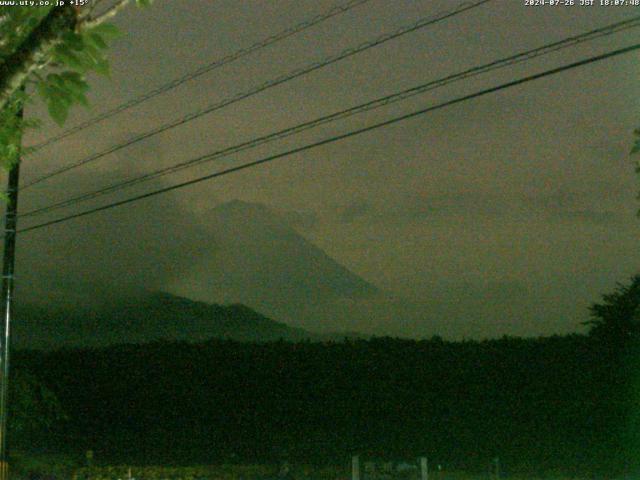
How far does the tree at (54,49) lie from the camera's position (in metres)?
3.31

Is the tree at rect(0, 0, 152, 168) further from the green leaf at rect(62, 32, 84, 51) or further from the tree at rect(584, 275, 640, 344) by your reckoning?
the tree at rect(584, 275, 640, 344)

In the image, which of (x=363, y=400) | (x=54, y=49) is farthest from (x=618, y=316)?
(x=54, y=49)

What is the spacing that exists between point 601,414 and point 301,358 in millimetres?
6757

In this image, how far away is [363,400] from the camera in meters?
21.0

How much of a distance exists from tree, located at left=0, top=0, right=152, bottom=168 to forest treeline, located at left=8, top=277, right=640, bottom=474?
53.9 ft

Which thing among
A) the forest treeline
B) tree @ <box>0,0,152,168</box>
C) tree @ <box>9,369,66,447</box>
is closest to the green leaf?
tree @ <box>0,0,152,168</box>

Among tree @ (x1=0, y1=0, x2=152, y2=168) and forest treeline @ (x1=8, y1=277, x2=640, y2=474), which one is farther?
forest treeline @ (x1=8, y1=277, x2=640, y2=474)

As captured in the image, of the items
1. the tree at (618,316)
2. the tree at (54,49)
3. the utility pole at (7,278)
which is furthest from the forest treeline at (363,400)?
the tree at (54,49)

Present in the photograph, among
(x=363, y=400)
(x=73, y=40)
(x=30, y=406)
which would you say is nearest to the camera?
(x=73, y=40)

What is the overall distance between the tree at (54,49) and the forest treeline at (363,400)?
16439mm

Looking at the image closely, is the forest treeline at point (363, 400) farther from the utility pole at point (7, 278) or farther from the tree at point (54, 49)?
the tree at point (54, 49)

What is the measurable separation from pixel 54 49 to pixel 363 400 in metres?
18.2

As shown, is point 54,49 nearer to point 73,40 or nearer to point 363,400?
point 73,40

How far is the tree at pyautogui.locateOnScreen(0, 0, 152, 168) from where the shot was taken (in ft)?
10.9
